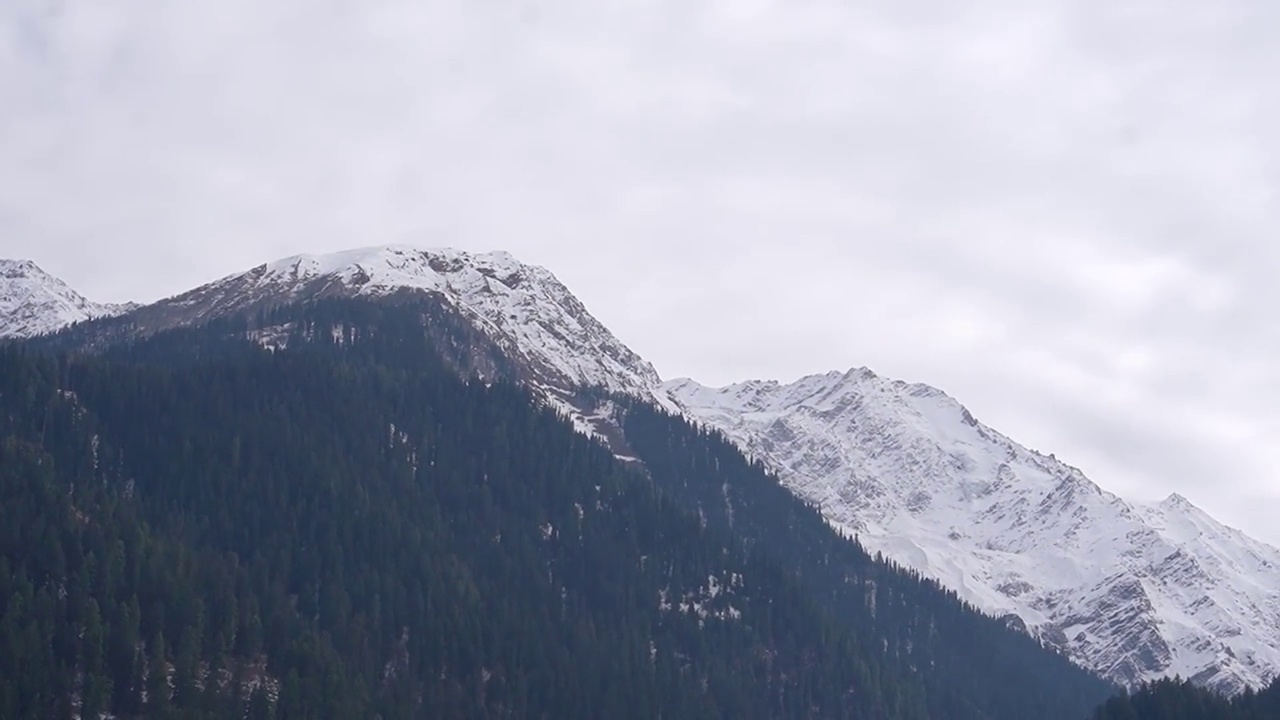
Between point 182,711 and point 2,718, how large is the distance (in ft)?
58.2

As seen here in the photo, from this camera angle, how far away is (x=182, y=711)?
196 meters

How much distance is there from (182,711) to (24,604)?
18278 millimetres

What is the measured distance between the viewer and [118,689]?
197m

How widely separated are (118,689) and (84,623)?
736 cm

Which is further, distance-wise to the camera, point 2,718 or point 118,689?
point 118,689

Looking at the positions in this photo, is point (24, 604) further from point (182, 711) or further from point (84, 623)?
point (182, 711)

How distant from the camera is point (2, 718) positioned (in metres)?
184

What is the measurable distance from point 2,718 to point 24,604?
56.8 feet

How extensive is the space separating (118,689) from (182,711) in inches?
264

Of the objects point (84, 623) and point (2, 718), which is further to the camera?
point (84, 623)

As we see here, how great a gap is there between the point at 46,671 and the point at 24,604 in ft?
29.7

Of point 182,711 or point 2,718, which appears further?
point 182,711

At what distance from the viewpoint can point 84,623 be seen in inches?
7864

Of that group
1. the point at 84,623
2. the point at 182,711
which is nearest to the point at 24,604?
the point at 84,623
